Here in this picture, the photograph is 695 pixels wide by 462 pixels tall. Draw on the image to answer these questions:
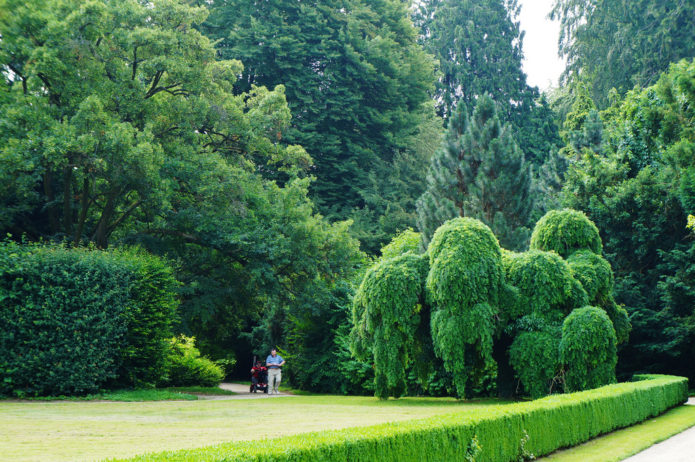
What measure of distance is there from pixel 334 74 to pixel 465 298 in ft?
68.9

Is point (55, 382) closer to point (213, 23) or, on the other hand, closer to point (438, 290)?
point (438, 290)

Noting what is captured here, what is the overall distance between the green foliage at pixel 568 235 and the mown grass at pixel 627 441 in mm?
5669

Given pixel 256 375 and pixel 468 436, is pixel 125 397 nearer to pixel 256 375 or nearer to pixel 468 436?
pixel 256 375

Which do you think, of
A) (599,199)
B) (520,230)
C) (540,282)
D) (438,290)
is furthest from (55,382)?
(599,199)

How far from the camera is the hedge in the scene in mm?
5273

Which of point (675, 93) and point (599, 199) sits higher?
point (675, 93)

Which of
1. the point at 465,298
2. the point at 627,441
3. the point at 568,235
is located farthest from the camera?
the point at 568,235

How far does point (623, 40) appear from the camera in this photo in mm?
35719

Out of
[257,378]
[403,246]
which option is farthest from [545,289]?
[257,378]

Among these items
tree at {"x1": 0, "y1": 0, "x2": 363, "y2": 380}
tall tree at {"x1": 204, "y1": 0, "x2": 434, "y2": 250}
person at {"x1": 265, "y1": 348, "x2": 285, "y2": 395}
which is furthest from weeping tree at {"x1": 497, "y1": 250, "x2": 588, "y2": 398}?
tall tree at {"x1": 204, "y1": 0, "x2": 434, "y2": 250}

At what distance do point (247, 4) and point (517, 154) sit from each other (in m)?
17.4

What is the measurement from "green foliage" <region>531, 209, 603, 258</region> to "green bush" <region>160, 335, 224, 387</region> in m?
13.0

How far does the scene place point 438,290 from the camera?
15320mm

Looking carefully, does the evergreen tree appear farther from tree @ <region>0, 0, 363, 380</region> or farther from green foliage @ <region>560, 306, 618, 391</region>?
green foliage @ <region>560, 306, 618, 391</region>
